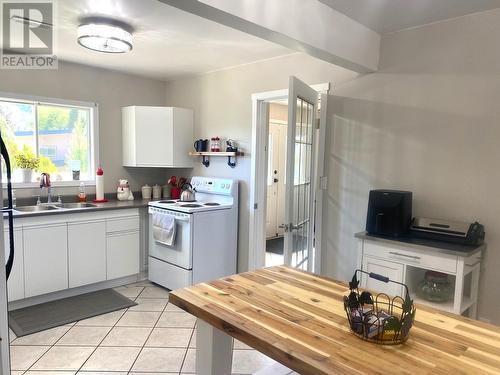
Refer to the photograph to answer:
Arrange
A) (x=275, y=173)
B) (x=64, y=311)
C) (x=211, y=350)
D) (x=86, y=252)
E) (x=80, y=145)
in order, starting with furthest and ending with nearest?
1. (x=275, y=173)
2. (x=80, y=145)
3. (x=86, y=252)
4. (x=64, y=311)
5. (x=211, y=350)

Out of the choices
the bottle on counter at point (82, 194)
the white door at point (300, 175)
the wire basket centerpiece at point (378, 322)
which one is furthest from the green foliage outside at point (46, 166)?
the wire basket centerpiece at point (378, 322)

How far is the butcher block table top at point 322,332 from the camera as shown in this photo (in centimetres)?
98

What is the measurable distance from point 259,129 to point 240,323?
264 centimetres

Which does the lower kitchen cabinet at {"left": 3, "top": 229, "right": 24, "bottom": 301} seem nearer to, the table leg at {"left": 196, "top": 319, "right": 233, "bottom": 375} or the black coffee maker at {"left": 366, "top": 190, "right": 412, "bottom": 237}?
the table leg at {"left": 196, "top": 319, "right": 233, "bottom": 375}

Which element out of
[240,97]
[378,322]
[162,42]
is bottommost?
[378,322]

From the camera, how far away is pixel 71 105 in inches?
154

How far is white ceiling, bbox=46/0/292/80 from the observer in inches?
92.4

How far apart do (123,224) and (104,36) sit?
6.21 ft

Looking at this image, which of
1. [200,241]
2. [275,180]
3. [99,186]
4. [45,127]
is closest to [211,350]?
[200,241]

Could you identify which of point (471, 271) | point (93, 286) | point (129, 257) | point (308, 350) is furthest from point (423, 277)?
point (93, 286)

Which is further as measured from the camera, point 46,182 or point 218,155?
point 218,155

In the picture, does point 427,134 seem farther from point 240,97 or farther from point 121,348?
point 121,348

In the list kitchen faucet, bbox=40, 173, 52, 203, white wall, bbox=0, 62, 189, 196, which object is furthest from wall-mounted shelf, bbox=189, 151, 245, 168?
kitchen faucet, bbox=40, 173, 52, 203

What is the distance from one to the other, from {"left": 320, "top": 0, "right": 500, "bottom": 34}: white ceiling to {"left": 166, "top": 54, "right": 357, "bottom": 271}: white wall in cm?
57
